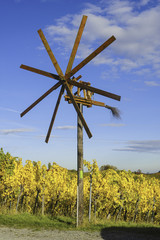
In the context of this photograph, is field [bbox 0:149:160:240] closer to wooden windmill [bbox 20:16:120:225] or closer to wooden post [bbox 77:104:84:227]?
wooden post [bbox 77:104:84:227]

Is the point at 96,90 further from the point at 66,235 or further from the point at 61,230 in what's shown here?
the point at 61,230

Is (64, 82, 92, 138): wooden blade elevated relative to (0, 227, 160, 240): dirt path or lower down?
elevated

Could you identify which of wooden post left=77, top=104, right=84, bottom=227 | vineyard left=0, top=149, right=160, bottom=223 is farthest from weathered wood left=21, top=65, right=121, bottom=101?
vineyard left=0, top=149, right=160, bottom=223

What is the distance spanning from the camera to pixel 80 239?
10438mm

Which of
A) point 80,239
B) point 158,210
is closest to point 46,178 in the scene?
point 80,239

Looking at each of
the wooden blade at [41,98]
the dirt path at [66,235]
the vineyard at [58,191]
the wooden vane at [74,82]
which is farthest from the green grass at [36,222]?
the wooden blade at [41,98]

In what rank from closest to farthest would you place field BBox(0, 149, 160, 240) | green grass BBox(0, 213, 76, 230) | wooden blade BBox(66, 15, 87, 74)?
field BBox(0, 149, 160, 240) → green grass BBox(0, 213, 76, 230) → wooden blade BBox(66, 15, 87, 74)

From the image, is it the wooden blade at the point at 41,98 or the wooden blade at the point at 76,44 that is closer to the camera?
the wooden blade at the point at 76,44

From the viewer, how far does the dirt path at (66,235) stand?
10.7m

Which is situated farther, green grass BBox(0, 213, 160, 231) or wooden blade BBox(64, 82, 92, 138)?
green grass BBox(0, 213, 160, 231)

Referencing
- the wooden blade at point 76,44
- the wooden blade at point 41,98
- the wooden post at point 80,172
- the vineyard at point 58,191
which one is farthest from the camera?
the vineyard at point 58,191

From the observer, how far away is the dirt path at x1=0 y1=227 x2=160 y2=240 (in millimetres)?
10664

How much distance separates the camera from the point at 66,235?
1116cm

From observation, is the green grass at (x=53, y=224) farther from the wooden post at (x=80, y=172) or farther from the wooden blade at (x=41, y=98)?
the wooden blade at (x=41, y=98)
